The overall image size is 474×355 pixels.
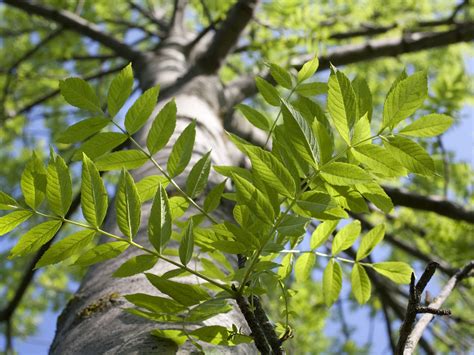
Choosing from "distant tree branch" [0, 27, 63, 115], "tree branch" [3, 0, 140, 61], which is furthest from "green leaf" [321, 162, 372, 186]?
"distant tree branch" [0, 27, 63, 115]

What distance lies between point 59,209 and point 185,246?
260 mm

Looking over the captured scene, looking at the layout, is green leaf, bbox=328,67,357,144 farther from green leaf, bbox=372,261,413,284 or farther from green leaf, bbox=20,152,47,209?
green leaf, bbox=20,152,47,209

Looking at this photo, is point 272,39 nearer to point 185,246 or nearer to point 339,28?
point 339,28

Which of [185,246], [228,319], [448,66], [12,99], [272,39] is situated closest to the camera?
[185,246]

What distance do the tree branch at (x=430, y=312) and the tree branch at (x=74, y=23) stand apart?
11.4 feet

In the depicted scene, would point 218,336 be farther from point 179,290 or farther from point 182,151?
point 182,151

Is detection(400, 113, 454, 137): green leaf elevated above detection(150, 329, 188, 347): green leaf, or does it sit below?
above

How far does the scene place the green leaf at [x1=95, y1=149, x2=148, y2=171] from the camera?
1058mm

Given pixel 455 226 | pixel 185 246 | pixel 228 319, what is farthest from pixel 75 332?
pixel 455 226

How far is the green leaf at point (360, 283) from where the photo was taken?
119cm

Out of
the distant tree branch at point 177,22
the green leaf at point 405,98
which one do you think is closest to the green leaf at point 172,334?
the green leaf at point 405,98

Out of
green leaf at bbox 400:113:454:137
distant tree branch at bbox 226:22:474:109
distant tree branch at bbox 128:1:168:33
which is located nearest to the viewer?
green leaf at bbox 400:113:454:137

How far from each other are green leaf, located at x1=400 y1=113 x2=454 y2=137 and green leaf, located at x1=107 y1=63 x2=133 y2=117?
0.58 metres

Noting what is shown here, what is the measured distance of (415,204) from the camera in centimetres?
339
